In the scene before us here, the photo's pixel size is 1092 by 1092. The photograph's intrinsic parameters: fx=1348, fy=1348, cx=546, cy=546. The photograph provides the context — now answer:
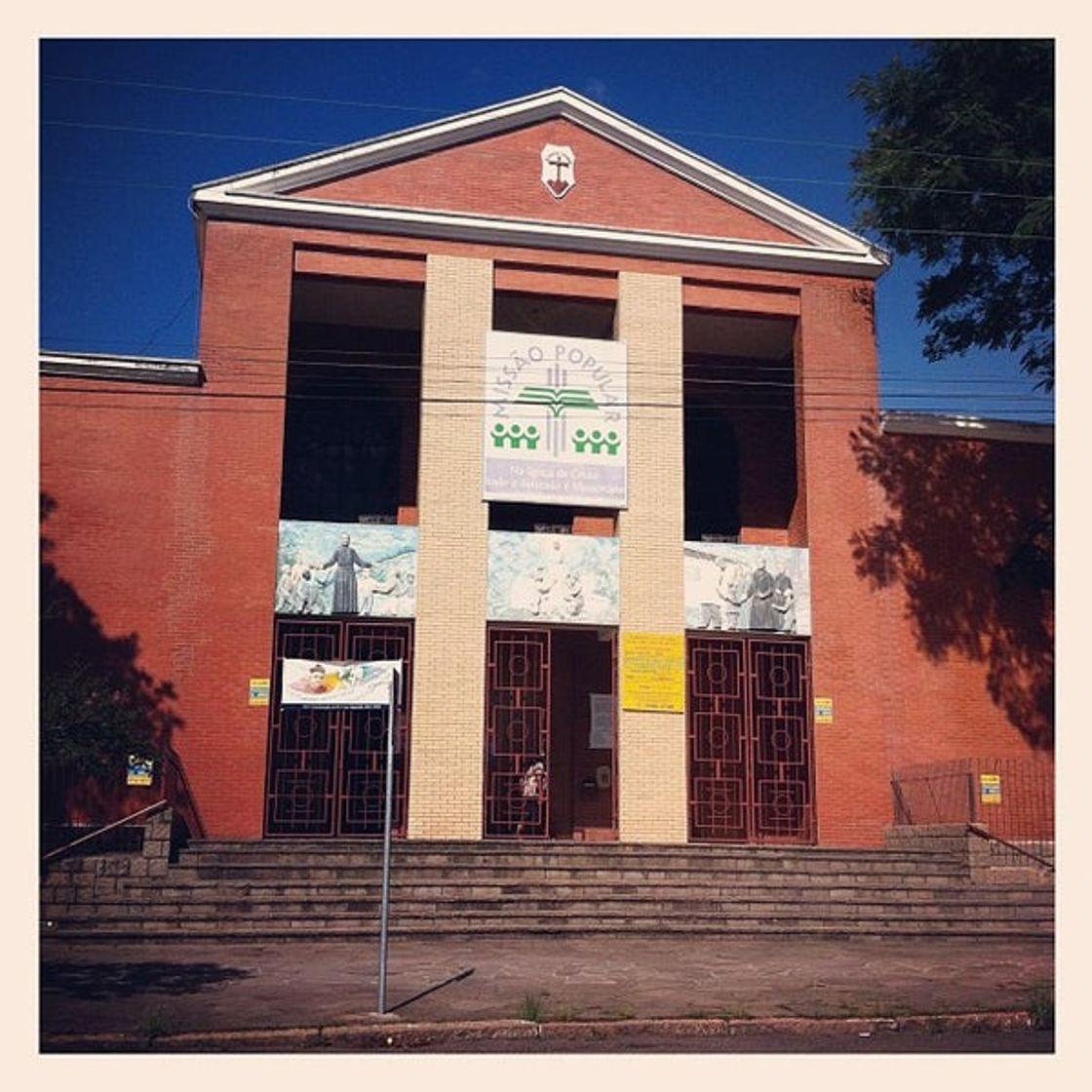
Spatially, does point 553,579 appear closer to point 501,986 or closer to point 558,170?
point 558,170

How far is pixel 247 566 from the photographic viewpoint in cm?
1897

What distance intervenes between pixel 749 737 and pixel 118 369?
10.7 meters

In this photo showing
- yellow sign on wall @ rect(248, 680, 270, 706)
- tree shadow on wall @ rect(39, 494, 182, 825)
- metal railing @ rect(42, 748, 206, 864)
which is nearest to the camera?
metal railing @ rect(42, 748, 206, 864)

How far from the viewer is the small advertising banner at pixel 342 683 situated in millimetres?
10773

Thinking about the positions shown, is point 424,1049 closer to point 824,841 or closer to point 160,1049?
point 160,1049

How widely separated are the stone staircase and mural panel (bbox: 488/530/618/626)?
363 centimetres

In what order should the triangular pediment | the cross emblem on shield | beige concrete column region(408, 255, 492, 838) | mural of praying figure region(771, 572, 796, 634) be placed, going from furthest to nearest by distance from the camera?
the cross emblem on shield < mural of praying figure region(771, 572, 796, 634) < the triangular pediment < beige concrete column region(408, 255, 492, 838)

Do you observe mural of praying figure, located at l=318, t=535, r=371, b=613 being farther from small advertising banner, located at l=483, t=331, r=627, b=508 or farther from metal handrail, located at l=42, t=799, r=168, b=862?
metal handrail, located at l=42, t=799, r=168, b=862

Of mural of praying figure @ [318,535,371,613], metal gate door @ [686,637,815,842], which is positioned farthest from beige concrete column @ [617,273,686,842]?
mural of praying figure @ [318,535,371,613]

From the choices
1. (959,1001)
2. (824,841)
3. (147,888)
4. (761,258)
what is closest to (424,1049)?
(959,1001)

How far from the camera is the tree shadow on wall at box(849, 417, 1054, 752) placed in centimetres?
2083

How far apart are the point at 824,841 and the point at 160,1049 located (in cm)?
1260

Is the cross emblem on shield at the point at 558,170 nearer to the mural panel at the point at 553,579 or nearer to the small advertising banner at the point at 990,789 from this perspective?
the mural panel at the point at 553,579

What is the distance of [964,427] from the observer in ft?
70.5
